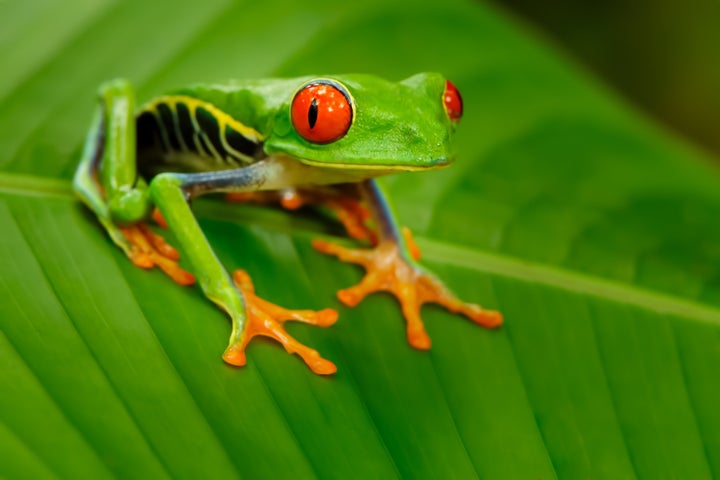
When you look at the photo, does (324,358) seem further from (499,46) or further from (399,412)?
(499,46)

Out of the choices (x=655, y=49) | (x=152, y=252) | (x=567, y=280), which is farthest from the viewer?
(x=655, y=49)

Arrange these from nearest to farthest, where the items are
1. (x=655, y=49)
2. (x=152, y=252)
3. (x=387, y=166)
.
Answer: (x=387, y=166) < (x=152, y=252) < (x=655, y=49)

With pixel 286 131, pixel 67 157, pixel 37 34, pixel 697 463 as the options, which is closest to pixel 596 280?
pixel 697 463

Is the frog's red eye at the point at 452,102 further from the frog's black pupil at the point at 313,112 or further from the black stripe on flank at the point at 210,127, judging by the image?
the black stripe on flank at the point at 210,127

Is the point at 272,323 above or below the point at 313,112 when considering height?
below

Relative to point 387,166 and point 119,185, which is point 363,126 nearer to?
point 387,166

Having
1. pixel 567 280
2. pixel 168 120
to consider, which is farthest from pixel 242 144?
pixel 567 280

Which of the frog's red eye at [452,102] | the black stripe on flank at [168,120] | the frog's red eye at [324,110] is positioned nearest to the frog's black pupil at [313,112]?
the frog's red eye at [324,110]

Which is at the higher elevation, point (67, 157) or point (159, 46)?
point (159, 46)
